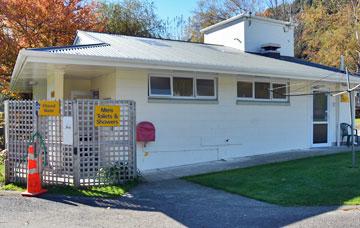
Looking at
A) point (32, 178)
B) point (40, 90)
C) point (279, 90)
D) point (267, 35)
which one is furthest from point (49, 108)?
point (267, 35)

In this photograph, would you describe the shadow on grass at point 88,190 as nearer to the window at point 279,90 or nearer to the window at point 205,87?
the window at point 205,87

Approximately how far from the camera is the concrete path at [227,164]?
34.5ft

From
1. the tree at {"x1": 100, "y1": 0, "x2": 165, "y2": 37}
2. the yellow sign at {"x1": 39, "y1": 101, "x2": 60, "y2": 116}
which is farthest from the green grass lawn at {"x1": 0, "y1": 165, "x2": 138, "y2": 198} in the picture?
the tree at {"x1": 100, "y1": 0, "x2": 165, "y2": 37}

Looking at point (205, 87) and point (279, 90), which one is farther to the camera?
point (279, 90)

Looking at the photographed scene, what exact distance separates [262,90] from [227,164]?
326 cm

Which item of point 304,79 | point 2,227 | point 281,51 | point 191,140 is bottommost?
point 2,227

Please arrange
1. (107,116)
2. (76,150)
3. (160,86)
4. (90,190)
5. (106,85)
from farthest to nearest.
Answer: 1. (106,85)
2. (160,86)
3. (107,116)
4. (76,150)
5. (90,190)

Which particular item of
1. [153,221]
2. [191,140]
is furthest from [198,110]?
[153,221]

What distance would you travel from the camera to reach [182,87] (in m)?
12.1

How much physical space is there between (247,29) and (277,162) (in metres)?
7.48

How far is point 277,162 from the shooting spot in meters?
11.8

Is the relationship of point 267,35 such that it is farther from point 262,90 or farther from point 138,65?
point 138,65

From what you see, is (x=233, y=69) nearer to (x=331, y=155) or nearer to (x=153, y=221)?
(x=331, y=155)

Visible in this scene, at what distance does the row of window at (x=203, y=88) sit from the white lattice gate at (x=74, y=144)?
2.35 metres
